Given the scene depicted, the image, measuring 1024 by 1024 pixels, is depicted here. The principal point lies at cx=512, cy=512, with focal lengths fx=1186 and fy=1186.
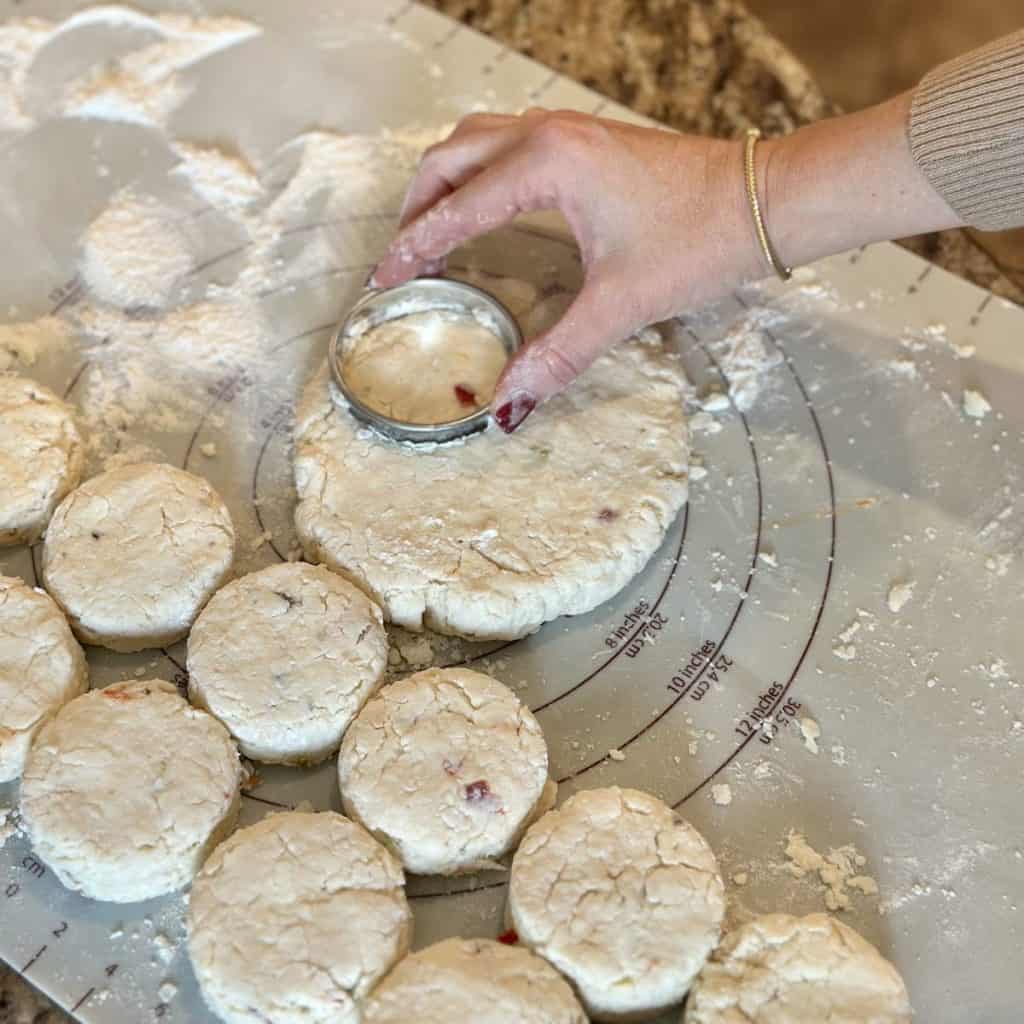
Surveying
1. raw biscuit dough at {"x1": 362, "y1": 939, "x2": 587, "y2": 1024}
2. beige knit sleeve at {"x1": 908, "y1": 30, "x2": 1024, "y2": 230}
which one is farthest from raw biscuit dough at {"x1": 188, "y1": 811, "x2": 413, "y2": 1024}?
beige knit sleeve at {"x1": 908, "y1": 30, "x2": 1024, "y2": 230}

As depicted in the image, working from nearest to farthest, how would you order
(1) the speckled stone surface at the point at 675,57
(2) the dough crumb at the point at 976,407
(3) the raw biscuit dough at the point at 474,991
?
Result: 1. (3) the raw biscuit dough at the point at 474,991
2. (2) the dough crumb at the point at 976,407
3. (1) the speckled stone surface at the point at 675,57

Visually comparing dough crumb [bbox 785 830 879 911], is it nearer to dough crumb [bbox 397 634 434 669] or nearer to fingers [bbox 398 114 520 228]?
dough crumb [bbox 397 634 434 669]

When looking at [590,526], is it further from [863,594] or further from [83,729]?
[83,729]

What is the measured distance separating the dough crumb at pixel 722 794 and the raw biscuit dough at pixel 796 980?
174 mm

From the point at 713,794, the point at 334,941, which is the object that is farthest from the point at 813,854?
the point at 334,941

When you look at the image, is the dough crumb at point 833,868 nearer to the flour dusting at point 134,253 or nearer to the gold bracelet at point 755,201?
the gold bracelet at point 755,201

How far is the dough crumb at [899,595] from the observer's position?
1436mm

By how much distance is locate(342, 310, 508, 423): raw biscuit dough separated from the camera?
1.53m

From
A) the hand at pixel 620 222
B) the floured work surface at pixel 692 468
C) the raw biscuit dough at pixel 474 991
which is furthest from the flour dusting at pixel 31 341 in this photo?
the raw biscuit dough at pixel 474 991

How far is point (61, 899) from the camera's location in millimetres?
1184

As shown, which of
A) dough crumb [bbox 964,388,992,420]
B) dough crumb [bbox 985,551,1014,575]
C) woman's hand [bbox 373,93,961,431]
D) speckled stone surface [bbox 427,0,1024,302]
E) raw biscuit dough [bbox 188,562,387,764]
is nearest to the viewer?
raw biscuit dough [bbox 188,562,387,764]

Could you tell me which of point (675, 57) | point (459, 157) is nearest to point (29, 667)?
point (459, 157)

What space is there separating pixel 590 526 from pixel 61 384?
75 centimetres

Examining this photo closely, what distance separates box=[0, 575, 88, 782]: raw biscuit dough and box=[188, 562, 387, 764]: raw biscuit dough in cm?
13
